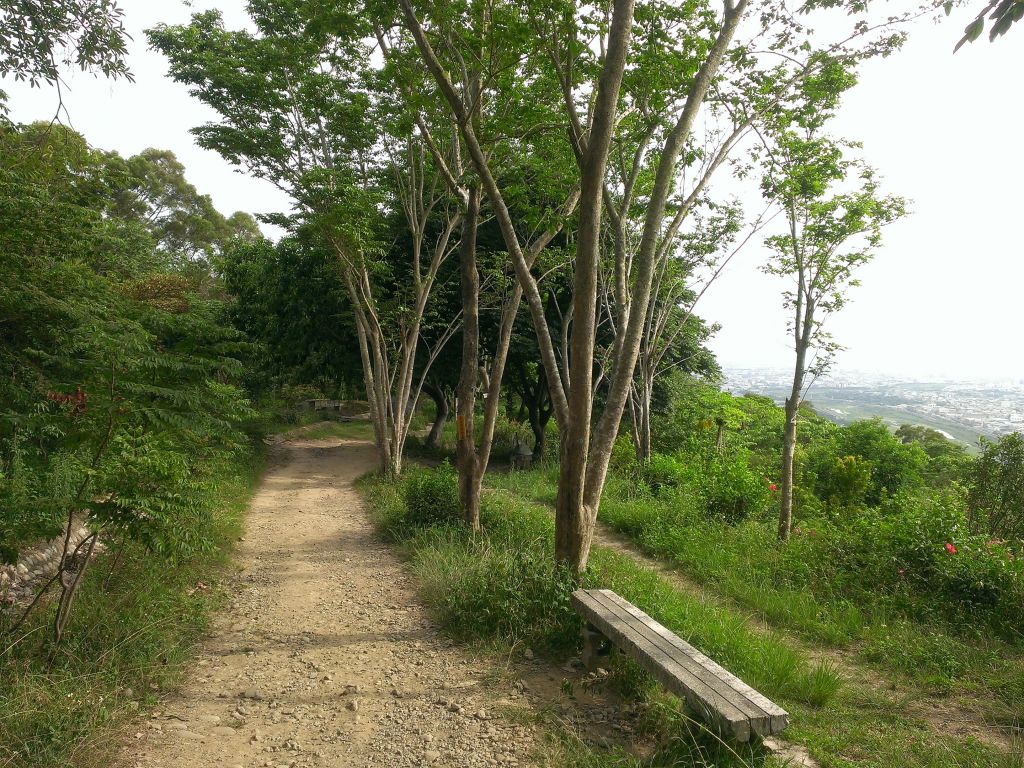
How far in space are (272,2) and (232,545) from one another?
25.4ft

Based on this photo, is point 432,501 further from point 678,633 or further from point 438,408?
point 438,408

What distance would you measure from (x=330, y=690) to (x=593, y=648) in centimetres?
184

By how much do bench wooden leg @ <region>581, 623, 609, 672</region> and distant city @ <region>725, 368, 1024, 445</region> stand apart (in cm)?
587

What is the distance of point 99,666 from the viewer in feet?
12.8

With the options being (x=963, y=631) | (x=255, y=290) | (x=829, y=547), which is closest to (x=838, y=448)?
(x=829, y=547)

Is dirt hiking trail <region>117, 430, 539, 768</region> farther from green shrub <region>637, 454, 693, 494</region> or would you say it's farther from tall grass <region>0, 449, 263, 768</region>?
green shrub <region>637, 454, 693, 494</region>

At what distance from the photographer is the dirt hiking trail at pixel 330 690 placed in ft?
11.6

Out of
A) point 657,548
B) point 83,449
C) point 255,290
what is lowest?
point 657,548

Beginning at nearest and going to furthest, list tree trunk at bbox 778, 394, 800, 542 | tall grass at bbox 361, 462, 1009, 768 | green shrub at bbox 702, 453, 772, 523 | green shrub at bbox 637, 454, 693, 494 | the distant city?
tall grass at bbox 361, 462, 1009, 768
tree trunk at bbox 778, 394, 800, 542
green shrub at bbox 702, 453, 772, 523
the distant city
green shrub at bbox 637, 454, 693, 494

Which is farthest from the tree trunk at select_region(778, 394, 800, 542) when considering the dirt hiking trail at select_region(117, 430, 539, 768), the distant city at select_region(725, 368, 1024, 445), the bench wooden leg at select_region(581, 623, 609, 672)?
the dirt hiking trail at select_region(117, 430, 539, 768)

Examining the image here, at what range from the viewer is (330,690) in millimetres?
4285

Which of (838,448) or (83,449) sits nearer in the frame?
(83,449)

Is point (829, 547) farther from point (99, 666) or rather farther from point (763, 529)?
point (99, 666)

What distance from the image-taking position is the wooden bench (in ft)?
10.2
